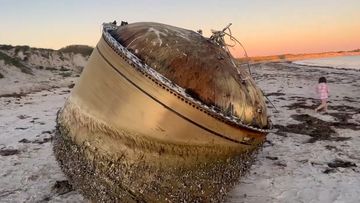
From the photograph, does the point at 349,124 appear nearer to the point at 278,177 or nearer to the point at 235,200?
the point at 278,177

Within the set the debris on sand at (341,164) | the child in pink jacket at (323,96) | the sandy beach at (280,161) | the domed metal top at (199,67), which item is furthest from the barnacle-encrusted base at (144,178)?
the child in pink jacket at (323,96)

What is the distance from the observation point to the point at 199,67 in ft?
14.5

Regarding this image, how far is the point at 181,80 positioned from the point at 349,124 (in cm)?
788

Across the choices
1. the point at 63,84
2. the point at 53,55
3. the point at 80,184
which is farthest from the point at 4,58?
the point at 80,184

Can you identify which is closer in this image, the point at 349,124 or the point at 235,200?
the point at 235,200

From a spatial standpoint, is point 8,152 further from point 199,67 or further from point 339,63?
point 339,63

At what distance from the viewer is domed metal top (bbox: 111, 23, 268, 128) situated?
4.29 metres

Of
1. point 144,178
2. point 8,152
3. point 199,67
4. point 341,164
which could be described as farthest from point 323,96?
point 144,178

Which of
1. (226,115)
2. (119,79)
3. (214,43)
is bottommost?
(226,115)

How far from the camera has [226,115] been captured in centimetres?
425

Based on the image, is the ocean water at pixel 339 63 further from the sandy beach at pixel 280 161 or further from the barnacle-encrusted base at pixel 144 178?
the barnacle-encrusted base at pixel 144 178

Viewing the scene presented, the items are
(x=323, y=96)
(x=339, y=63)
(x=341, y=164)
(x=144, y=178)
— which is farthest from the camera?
(x=339, y=63)

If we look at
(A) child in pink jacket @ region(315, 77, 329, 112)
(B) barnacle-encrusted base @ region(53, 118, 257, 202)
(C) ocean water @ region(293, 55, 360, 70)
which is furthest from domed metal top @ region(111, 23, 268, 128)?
(C) ocean water @ region(293, 55, 360, 70)

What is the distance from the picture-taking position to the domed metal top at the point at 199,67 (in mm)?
4293
